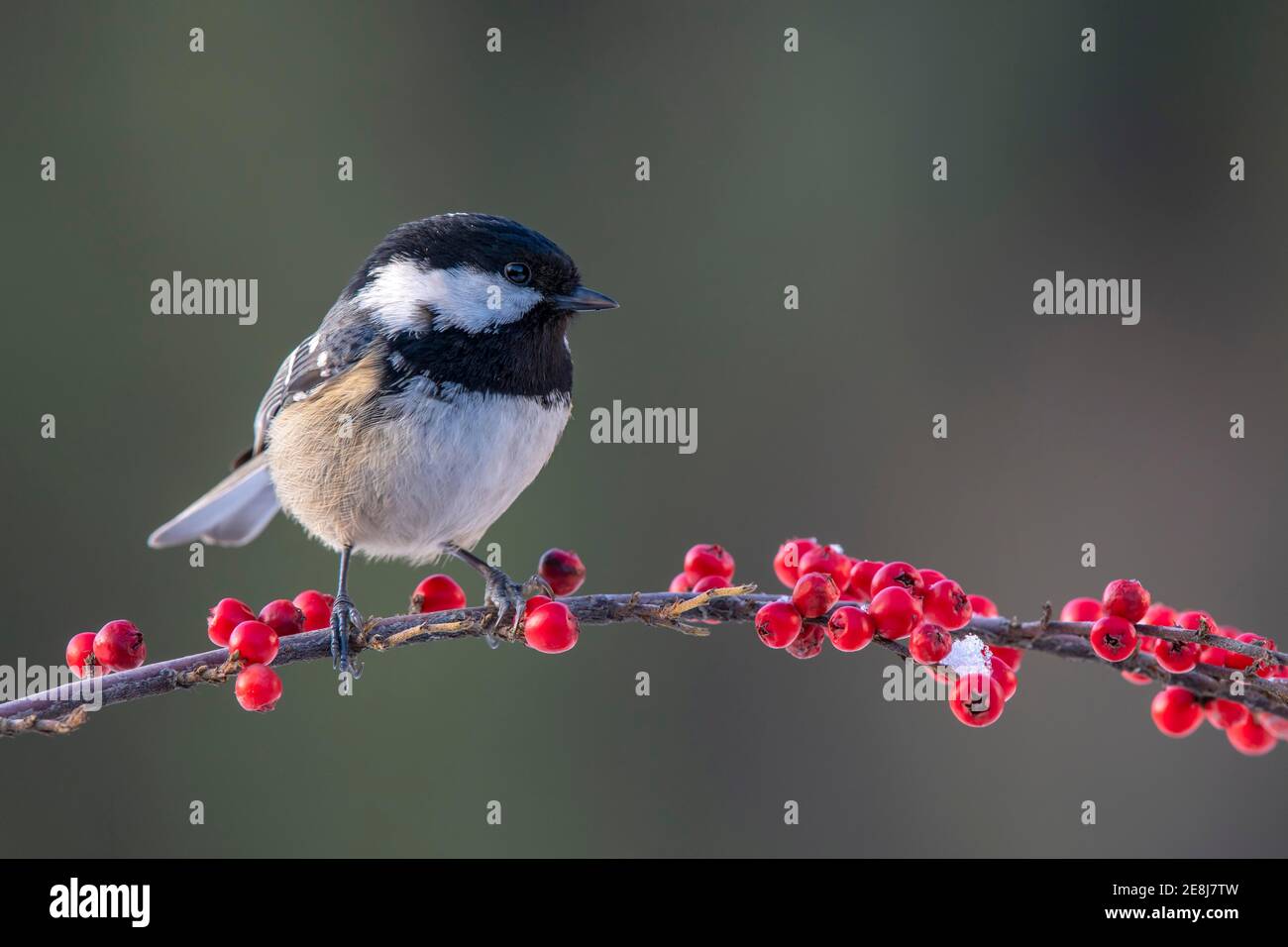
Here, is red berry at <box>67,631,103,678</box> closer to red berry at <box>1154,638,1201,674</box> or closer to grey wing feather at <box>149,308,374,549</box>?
grey wing feather at <box>149,308,374,549</box>

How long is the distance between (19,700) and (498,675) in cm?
252

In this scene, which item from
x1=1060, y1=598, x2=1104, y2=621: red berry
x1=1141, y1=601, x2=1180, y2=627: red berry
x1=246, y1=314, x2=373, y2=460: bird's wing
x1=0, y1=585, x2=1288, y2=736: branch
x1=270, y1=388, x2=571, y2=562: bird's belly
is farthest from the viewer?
x1=246, y1=314, x2=373, y2=460: bird's wing

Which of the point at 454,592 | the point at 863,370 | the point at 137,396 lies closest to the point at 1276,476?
the point at 863,370

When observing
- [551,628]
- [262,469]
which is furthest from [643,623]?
[262,469]

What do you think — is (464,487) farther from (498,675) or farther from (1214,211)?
(1214,211)

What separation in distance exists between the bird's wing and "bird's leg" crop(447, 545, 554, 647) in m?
0.40

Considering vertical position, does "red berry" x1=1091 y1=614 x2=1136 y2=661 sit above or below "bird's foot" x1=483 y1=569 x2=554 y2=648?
below

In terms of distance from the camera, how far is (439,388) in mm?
2096

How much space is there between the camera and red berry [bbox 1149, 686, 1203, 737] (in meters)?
1.45

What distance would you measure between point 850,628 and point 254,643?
625mm

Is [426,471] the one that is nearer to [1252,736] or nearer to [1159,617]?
[1159,617]

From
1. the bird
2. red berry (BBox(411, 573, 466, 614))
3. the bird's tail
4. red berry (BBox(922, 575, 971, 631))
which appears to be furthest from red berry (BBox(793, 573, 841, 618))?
the bird's tail

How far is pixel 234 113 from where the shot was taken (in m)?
4.22

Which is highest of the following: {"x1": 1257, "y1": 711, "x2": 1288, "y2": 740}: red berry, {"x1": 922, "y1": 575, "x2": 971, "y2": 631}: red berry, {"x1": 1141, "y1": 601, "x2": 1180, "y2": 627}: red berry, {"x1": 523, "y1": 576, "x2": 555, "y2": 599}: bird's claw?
{"x1": 523, "y1": 576, "x2": 555, "y2": 599}: bird's claw
